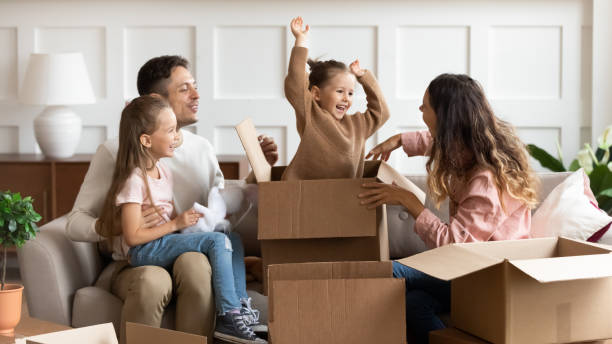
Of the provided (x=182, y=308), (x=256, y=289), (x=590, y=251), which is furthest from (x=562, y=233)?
(x=182, y=308)

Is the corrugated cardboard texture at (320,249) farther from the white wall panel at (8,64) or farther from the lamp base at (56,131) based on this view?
the white wall panel at (8,64)

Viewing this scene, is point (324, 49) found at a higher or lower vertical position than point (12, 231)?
higher

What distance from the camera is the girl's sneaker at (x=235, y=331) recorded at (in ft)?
7.30

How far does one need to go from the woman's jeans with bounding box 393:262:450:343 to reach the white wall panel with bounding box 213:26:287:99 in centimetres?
213

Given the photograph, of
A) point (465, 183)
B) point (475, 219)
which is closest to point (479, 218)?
point (475, 219)

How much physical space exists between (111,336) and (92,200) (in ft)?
2.31

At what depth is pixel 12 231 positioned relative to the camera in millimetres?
2150

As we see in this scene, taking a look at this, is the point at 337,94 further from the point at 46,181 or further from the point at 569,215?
the point at 46,181

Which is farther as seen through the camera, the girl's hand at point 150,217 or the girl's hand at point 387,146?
the girl's hand at point 387,146

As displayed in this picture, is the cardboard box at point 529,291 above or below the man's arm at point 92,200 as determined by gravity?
below

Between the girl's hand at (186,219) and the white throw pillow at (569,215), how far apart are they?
3.32ft

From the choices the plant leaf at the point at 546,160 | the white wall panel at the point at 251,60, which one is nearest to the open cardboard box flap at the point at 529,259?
the plant leaf at the point at 546,160

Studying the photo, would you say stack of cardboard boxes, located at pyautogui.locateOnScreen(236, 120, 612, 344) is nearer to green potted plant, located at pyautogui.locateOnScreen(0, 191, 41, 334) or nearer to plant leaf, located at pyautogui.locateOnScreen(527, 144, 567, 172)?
green potted plant, located at pyautogui.locateOnScreen(0, 191, 41, 334)

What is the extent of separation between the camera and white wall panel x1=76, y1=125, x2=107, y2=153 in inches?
171
